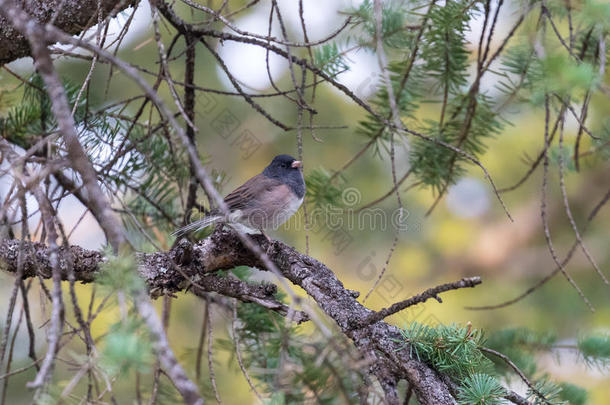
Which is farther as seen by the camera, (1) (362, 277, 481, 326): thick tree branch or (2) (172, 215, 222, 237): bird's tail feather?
(2) (172, 215, 222, 237): bird's tail feather

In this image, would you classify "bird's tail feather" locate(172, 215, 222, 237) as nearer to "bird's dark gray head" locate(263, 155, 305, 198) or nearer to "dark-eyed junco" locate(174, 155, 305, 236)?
"dark-eyed junco" locate(174, 155, 305, 236)

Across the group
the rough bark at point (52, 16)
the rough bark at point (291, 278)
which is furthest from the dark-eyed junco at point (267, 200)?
the rough bark at point (52, 16)

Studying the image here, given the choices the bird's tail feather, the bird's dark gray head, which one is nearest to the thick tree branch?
the bird's tail feather

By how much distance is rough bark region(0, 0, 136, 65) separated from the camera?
1325 millimetres

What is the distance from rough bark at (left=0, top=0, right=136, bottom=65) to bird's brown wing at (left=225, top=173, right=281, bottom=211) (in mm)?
1111

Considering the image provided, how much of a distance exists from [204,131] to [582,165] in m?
1.86

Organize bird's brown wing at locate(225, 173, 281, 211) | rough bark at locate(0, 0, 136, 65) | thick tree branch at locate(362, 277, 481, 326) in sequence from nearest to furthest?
thick tree branch at locate(362, 277, 481, 326) < rough bark at locate(0, 0, 136, 65) < bird's brown wing at locate(225, 173, 281, 211)

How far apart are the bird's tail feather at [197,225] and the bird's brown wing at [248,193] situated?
1.93 feet

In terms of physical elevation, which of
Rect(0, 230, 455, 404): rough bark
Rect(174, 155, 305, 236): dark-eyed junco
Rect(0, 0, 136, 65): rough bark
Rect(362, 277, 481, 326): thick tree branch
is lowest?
Rect(362, 277, 481, 326): thick tree branch

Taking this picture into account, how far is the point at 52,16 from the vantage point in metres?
1.30

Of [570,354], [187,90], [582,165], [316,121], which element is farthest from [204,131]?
[570,354]

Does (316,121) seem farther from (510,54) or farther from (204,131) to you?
(510,54)

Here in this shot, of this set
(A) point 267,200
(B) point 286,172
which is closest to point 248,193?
(A) point 267,200

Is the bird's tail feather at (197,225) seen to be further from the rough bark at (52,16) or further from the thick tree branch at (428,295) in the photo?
the thick tree branch at (428,295)
